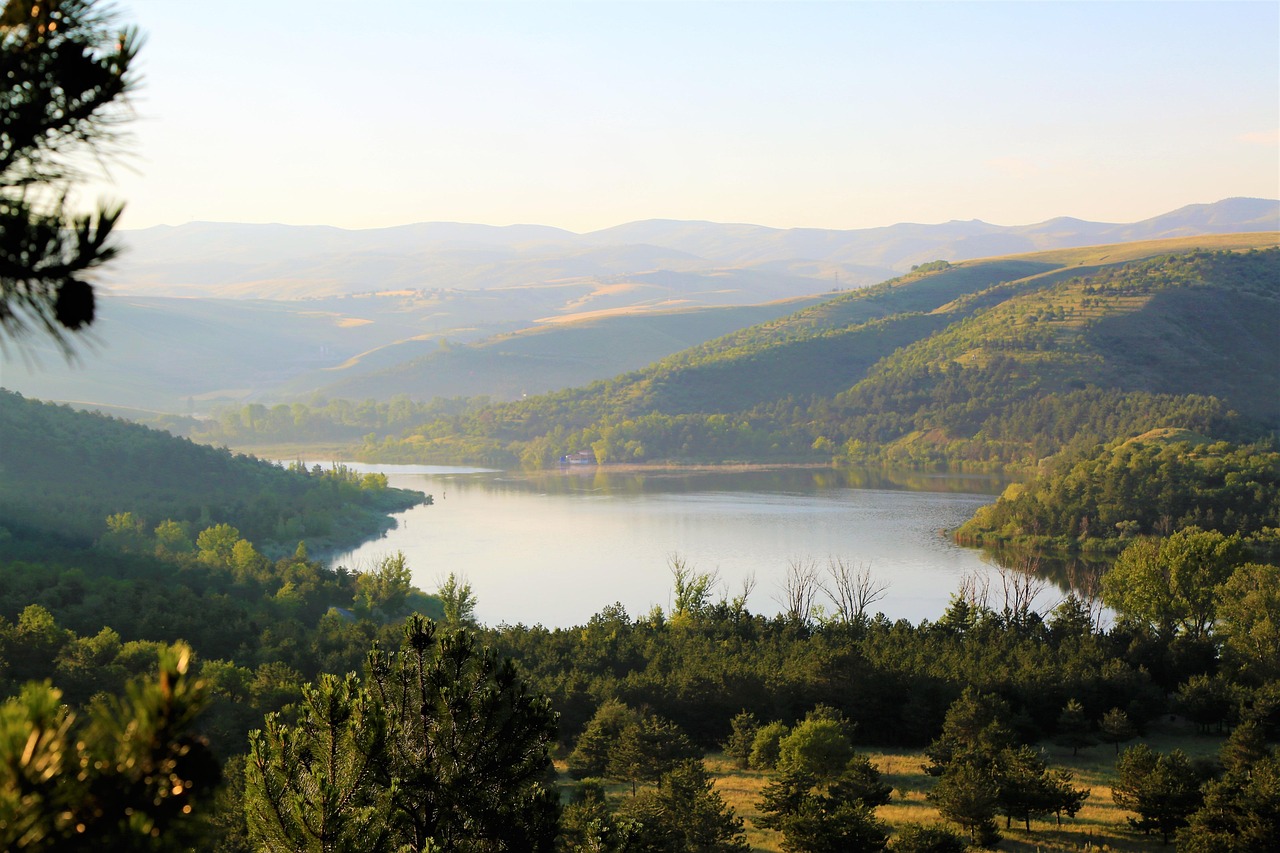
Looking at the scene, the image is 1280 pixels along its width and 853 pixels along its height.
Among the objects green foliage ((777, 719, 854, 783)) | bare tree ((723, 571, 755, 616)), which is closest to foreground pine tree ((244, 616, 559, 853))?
green foliage ((777, 719, 854, 783))

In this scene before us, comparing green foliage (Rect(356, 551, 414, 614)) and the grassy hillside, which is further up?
the grassy hillside

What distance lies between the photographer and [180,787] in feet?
9.75

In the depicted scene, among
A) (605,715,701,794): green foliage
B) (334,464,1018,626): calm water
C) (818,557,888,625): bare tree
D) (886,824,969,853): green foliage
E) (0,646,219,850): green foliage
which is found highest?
(0,646,219,850): green foliage

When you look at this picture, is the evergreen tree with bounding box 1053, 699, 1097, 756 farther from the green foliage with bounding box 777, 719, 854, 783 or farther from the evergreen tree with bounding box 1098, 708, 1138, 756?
the green foliage with bounding box 777, 719, 854, 783

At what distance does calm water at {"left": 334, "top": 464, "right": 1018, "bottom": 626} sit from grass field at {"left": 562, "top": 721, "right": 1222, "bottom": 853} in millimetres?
19984

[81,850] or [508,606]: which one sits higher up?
[81,850]

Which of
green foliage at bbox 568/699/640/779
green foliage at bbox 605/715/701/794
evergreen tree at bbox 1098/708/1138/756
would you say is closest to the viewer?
green foliage at bbox 605/715/701/794

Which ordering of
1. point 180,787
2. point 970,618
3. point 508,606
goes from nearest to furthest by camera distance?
point 180,787 < point 970,618 < point 508,606

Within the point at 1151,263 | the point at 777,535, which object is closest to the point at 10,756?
the point at 777,535

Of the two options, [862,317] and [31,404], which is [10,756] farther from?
[862,317]

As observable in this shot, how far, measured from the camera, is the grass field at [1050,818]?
19750 mm

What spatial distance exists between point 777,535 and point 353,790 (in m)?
57.7

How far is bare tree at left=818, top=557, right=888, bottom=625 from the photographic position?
45.1 m

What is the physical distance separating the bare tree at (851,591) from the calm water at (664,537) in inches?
29.9
